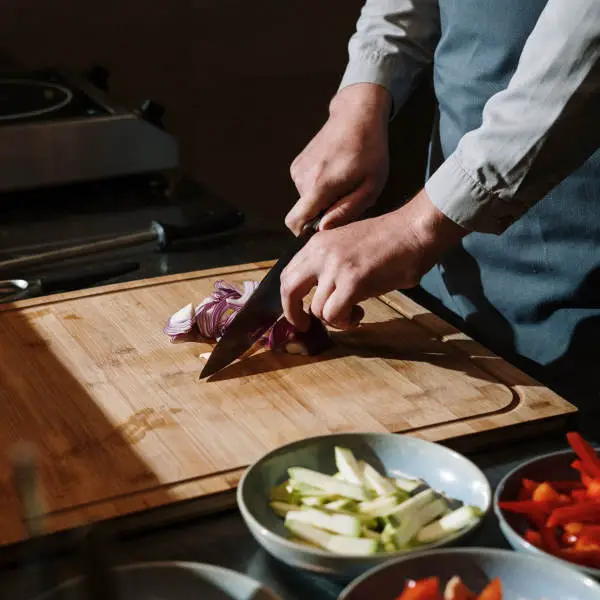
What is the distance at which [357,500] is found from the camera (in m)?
0.95

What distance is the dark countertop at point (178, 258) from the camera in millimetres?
947

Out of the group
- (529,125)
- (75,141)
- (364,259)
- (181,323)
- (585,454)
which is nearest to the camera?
(585,454)

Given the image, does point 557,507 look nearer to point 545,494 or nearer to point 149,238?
point 545,494

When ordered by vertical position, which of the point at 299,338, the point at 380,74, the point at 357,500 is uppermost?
the point at 380,74

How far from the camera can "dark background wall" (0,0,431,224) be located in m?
2.63

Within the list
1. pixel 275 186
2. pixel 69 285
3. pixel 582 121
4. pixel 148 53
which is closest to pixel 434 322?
pixel 582 121

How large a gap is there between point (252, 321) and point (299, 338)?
0.07m

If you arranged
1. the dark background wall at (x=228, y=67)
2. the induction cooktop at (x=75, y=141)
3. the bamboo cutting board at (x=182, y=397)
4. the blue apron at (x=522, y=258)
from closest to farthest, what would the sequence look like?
the bamboo cutting board at (x=182, y=397)
the blue apron at (x=522, y=258)
the induction cooktop at (x=75, y=141)
the dark background wall at (x=228, y=67)

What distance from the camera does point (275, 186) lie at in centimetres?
269

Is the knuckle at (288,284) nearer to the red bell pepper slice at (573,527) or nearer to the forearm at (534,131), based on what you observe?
the forearm at (534,131)

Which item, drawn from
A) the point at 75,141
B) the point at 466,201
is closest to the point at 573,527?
the point at 466,201

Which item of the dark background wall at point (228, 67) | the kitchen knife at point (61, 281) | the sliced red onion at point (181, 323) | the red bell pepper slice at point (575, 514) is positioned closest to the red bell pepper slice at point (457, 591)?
the red bell pepper slice at point (575, 514)

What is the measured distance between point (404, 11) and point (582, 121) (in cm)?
64

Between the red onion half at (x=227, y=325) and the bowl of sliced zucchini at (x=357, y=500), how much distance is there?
36 centimetres
